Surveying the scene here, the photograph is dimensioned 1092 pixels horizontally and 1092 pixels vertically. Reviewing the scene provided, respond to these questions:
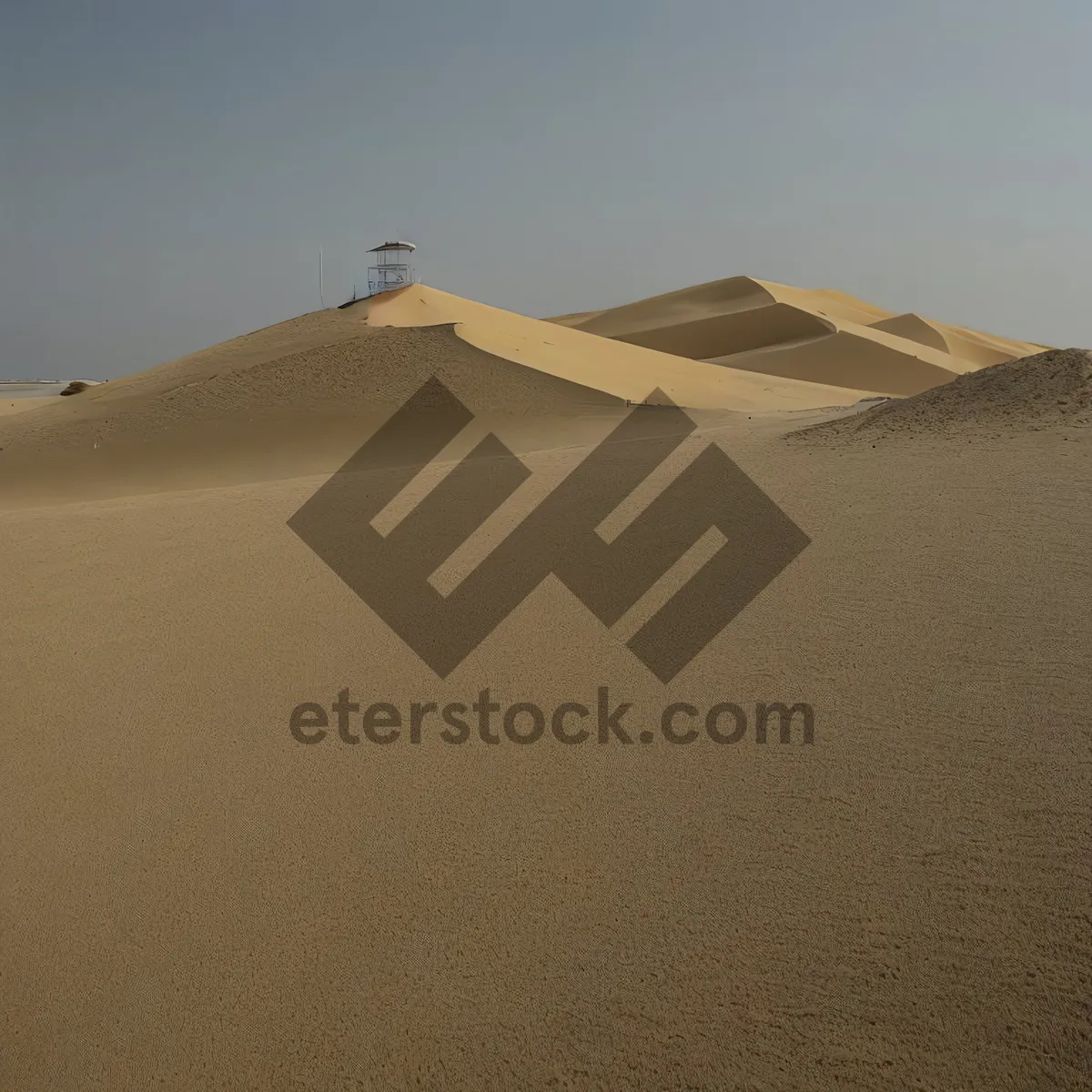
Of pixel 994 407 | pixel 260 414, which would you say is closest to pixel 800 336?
pixel 260 414

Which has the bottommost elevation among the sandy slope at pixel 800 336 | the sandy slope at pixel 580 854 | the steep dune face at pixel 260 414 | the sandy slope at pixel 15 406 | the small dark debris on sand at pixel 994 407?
the sandy slope at pixel 580 854

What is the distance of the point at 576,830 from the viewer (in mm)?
3914

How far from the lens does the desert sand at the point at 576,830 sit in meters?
3.07

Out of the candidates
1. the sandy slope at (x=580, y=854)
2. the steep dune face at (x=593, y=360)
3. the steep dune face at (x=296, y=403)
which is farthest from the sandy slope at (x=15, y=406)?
the sandy slope at (x=580, y=854)

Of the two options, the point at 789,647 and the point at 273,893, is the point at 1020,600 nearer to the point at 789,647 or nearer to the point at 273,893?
the point at 789,647

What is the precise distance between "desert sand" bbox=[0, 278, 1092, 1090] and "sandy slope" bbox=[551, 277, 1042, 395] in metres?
23.7

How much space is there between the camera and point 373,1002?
10.7ft

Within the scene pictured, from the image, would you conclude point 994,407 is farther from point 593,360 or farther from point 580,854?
point 593,360

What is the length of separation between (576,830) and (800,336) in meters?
32.6

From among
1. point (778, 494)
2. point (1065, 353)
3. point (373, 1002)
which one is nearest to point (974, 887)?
point (373, 1002)

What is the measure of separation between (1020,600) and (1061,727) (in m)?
1.15

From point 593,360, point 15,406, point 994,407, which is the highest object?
point 15,406

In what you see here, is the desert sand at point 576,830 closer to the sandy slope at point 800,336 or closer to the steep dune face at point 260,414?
the steep dune face at point 260,414

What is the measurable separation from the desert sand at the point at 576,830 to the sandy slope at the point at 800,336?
2373cm
